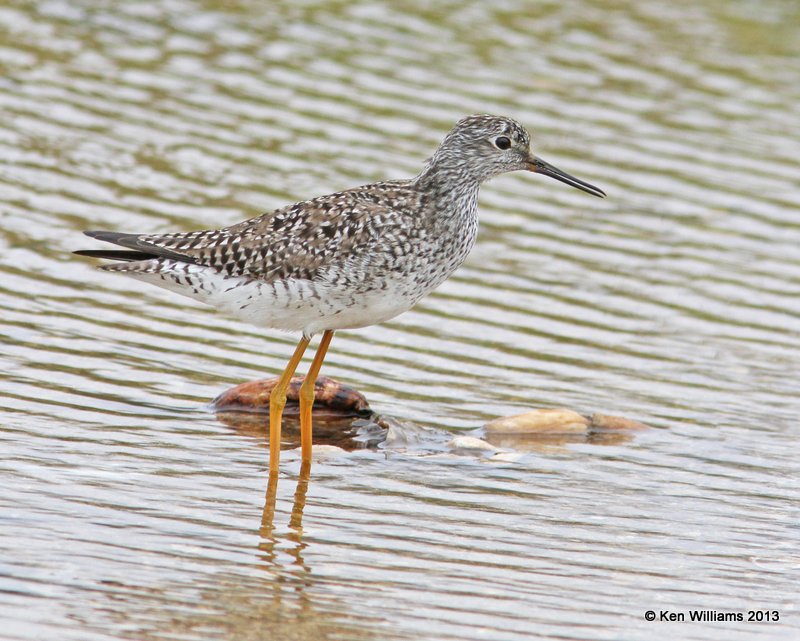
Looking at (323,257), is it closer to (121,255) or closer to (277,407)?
(277,407)

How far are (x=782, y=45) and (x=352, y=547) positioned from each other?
1503 centimetres

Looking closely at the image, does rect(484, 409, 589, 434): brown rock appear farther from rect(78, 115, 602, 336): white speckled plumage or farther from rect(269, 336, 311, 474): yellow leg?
rect(269, 336, 311, 474): yellow leg

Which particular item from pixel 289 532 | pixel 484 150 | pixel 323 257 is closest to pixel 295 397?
pixel 323 257

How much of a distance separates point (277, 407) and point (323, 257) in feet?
3.84

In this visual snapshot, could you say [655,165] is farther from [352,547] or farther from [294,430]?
[352,547]

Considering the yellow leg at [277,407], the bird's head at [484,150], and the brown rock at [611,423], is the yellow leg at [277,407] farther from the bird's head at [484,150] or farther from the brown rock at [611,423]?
the brown rock at [611,423]

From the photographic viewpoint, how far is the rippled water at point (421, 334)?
8.13m

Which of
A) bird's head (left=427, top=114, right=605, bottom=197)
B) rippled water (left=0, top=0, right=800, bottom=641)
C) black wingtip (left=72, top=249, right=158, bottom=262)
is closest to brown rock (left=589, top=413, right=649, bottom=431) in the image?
rippled water (left=0, top=0, right=800, bottom=641)

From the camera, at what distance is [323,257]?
33.2 feet

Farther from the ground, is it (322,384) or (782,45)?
(782,45)

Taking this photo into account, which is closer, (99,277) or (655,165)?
(99,277)

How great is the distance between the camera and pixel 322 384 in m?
11.5

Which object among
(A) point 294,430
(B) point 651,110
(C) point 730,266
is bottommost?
(A) point 294,430

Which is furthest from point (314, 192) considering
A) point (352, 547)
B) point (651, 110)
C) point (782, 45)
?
point (782, 45)
